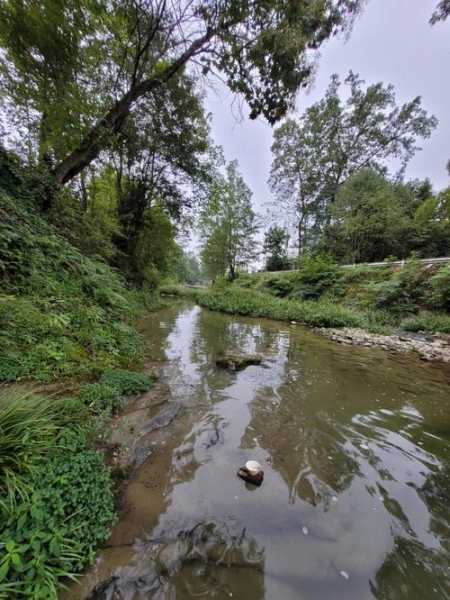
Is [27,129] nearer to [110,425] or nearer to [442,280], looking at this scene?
[110,425]

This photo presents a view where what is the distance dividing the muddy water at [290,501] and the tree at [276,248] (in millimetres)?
18845

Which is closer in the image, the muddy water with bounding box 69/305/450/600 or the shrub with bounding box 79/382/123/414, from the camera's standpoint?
the muddy water with bounding box 69/305/450/600

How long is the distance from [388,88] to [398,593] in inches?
1058

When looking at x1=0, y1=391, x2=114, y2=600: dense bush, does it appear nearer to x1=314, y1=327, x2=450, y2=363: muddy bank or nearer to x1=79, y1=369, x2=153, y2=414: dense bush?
x1=79, y1=369, x2=153, y2=414: dense bush

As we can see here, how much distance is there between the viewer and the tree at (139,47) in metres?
4.45

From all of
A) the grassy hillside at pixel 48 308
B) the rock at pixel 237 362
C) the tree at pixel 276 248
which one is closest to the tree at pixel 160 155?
the grassy hillside at pixel 48 308

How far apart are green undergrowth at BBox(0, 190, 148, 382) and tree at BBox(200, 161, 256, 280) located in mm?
14683

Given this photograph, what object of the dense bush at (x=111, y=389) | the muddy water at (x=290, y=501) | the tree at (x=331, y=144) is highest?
the tree at (x=331, y=144)

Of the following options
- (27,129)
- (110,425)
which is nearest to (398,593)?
(110,425)

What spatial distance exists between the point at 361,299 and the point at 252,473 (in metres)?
10.5

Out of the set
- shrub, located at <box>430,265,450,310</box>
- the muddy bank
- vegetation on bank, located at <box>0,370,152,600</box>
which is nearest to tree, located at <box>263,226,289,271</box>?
shrub, located at <box>430,265,450,310</box>

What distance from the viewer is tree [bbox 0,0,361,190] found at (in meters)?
4.45

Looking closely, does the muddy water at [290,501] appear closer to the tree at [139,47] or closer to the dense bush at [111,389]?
the dense bush at [111,389]

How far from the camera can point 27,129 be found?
22.5ft
